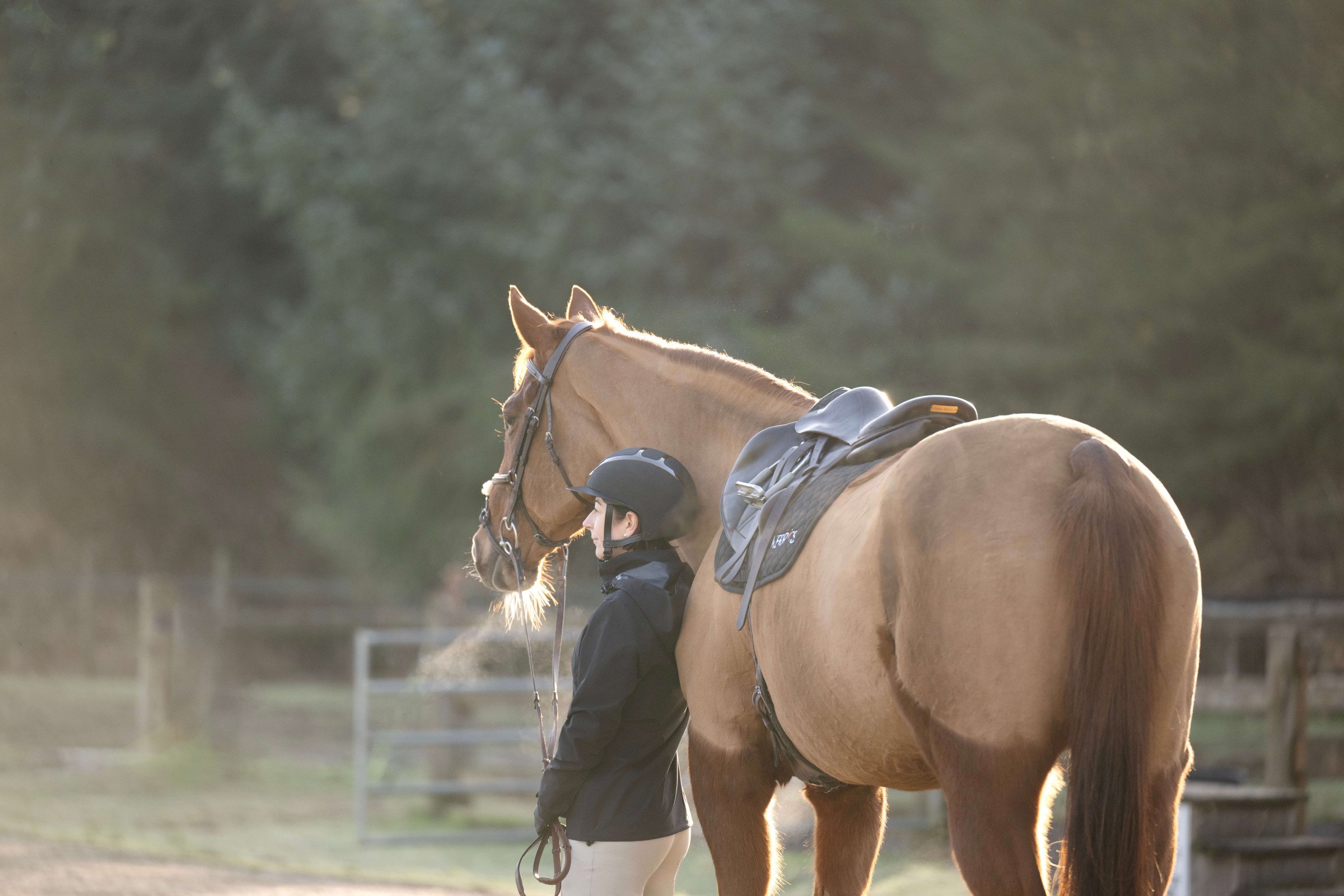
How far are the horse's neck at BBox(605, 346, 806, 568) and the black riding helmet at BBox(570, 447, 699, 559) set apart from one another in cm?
11

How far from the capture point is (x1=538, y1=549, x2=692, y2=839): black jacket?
8.68 ft

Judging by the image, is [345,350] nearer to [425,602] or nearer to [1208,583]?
[425,602]

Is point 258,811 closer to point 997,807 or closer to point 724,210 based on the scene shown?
point 997,807

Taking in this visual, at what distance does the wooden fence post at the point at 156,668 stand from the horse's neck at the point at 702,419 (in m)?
7.90

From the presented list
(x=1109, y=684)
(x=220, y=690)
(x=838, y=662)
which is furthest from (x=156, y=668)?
(x=1109, y=684)

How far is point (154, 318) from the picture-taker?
57.9 ft

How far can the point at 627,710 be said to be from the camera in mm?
2742

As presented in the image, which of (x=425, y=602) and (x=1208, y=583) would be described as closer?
(x=1208, y=583)

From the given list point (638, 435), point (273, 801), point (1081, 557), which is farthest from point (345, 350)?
point (1081, 557)

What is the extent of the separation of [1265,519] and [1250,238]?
238 centimetres

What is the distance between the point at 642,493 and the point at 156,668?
8.34 metres

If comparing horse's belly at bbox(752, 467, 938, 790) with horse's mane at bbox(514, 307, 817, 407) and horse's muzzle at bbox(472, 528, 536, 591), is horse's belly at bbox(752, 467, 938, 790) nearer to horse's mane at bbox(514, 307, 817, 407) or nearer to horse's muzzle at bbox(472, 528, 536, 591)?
horse's mane at bbox(514, 307, 817, 407)

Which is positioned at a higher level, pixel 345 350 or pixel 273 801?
pixel 345 350

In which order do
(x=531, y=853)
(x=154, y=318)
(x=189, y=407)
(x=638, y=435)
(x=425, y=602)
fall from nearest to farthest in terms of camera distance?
(x=638, y=435) → (x=531, y=853) → (x=425, y=602) → (x=154, y=318) → (x=189, y=407)
